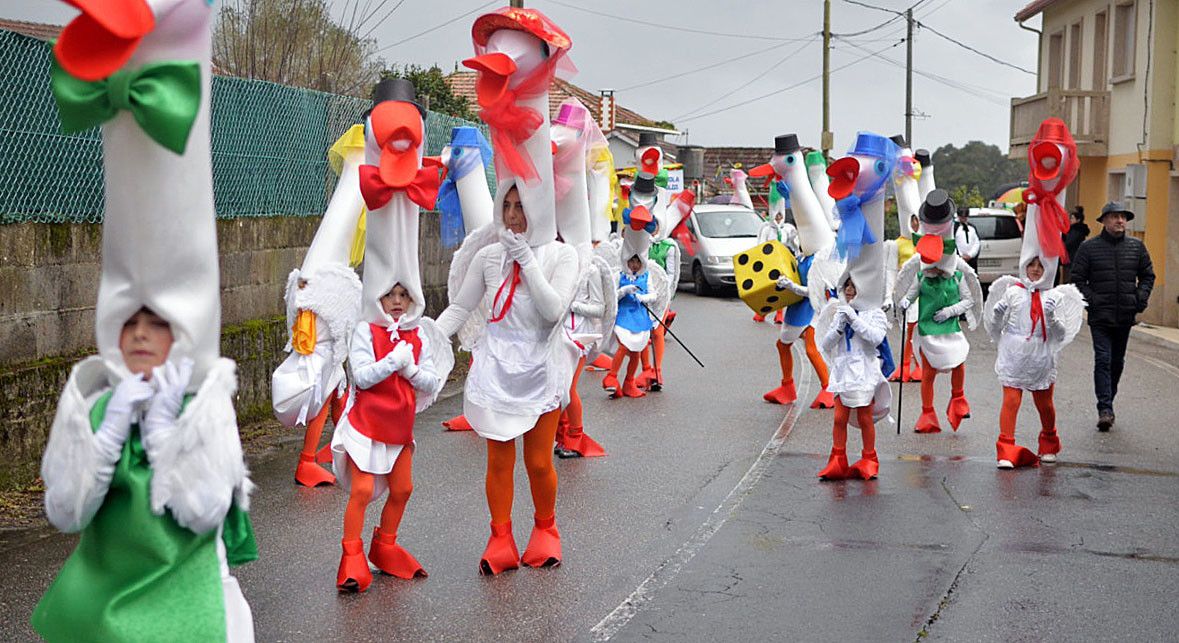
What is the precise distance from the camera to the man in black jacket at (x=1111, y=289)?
12.4 metres

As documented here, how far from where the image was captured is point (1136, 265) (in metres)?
12.5

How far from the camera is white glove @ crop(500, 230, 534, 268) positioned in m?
7.12

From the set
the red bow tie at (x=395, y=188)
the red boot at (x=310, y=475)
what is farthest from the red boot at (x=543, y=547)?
the red boot at (x=310, y=475)

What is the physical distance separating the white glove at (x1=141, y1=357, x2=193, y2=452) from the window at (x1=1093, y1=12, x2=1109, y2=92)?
28622 millimetres

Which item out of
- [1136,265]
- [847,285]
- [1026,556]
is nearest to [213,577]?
[1026,556]

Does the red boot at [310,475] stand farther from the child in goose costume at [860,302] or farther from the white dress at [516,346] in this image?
the child in goose costume at [860,302]

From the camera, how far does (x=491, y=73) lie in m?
6.92

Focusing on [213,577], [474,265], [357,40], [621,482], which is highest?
[357,40]

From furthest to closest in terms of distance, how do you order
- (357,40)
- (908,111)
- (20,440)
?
(908,111) < (357,40) < (20,440)

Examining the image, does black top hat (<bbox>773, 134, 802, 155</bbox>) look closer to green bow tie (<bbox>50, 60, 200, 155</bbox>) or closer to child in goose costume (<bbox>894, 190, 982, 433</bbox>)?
child in goose costume (<bbox>894, 190, 982, 433</bbox>)

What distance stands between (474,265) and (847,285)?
3.42 meters

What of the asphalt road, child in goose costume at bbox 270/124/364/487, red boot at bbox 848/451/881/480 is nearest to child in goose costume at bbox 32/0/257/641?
the asphalt road

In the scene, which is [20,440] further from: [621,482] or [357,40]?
[357,40]

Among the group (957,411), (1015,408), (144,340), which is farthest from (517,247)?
(957,411)
